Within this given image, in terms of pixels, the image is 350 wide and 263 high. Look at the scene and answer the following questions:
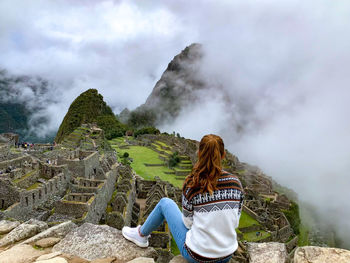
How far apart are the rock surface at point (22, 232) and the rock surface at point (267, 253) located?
10.4 ft

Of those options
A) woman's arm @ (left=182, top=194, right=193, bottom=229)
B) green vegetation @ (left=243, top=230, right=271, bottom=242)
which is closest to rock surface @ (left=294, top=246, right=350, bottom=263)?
woman's arm @ (left=182, top=194, right=193, bottom=229)

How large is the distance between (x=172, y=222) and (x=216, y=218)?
0.80 m

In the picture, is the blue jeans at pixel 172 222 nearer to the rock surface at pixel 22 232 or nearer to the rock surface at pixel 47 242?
the rock surface at pixel 47 242

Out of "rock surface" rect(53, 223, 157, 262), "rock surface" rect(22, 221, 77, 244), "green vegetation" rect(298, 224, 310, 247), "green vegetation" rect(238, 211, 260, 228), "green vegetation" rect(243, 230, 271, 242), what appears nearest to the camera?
"rock surface" rect(53, 223, 157, 262)

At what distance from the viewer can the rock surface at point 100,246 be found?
356 cm

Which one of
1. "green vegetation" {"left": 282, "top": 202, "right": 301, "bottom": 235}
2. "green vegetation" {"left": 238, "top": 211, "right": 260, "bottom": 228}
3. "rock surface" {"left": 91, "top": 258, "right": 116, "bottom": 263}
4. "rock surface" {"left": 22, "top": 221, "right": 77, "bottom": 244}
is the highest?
"rock surface" {"left": 22, "top": 221, "right": 77, "bottom": 244}

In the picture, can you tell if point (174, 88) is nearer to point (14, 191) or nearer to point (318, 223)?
point (318, 223)

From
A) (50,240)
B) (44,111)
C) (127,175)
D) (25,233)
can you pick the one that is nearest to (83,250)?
(50,240)

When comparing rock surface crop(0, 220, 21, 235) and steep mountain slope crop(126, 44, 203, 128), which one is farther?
steep mountain slope crop(126, 44, 203, 128)

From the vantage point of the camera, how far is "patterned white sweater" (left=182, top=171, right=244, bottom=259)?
2.94 metres

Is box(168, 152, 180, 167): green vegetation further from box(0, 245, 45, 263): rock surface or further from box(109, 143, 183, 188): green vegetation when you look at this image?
box(0, 245, 45, 263): rock surface

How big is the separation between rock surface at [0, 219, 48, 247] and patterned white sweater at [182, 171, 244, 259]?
257cm

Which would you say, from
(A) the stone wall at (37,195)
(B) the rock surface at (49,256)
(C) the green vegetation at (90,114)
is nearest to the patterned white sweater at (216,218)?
(B) the rock surface at (49,256)

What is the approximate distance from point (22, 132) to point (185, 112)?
125679 mm
